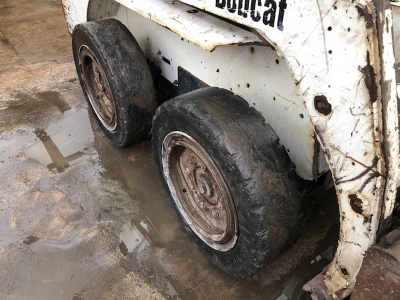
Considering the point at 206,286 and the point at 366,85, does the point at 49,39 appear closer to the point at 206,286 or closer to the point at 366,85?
the point at 206,286

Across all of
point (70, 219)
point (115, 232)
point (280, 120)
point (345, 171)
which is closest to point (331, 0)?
point (345, 171)

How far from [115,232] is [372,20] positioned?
1.84 meters

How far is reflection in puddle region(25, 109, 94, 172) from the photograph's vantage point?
298 cm

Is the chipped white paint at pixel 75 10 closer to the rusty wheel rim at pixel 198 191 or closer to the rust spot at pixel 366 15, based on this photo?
the rusty wheel rim at pixel 198 191

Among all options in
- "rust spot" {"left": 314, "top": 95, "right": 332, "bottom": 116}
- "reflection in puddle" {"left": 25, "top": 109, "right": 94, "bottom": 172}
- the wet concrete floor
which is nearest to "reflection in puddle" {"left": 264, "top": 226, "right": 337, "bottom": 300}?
the wet concrete floor

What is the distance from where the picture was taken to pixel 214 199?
79.8 inches

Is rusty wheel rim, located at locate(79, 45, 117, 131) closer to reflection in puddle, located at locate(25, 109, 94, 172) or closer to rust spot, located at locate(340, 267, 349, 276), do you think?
reflection in puddle, located at locate(25, 109, 94, 172)

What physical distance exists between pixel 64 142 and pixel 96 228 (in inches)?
40.9

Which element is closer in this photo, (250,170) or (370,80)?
(370,80)

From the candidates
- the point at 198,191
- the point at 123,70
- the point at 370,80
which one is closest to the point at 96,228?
the point at 198,191

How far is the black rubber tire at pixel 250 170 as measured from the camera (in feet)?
5.14

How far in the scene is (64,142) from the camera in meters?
3.18

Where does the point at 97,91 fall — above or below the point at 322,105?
below

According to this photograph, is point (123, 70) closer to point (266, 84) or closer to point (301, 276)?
point (266, 84)
